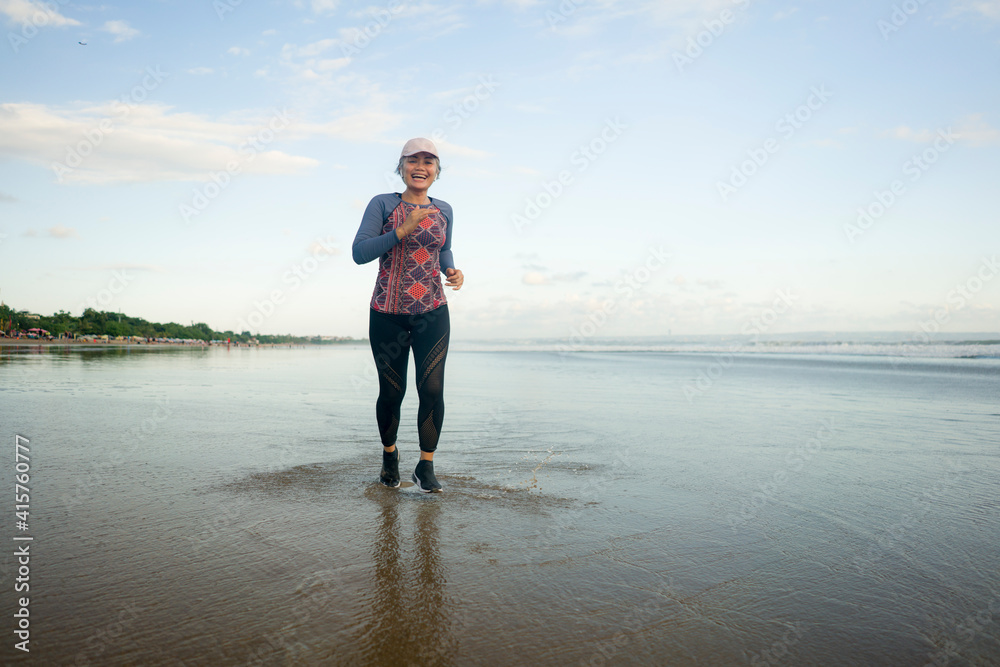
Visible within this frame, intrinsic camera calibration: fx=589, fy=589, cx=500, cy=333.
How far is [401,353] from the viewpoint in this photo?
12.2 feet

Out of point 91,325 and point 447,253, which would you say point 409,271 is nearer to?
point 447,253

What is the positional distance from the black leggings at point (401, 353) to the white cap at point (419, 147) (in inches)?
38.8

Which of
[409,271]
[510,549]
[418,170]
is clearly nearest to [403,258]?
[409,271]

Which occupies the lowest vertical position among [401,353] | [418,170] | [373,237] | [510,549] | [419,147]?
[510,549]

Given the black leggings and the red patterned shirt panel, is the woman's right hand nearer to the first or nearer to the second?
the red patterned shirt panel

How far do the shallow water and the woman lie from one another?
0.49 m

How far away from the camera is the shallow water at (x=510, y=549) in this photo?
64.7 inches

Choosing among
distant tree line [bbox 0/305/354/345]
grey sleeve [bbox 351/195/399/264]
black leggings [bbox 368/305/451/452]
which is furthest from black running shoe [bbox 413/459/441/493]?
distant tree line [bbox 0/305/354/345]

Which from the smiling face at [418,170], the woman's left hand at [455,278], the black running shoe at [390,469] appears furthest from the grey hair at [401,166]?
the black running shoe at [390,469]

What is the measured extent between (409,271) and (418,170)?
2.12 feet

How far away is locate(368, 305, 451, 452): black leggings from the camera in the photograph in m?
3.64

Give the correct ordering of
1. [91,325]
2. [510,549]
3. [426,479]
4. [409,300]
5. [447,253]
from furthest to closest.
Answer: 1. [91,325]
2. [447,253]
3. [409,300]
4. [426,479]
5. [510,549]

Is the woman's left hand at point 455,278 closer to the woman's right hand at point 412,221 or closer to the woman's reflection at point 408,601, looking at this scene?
the woman's right hand at point 412,221

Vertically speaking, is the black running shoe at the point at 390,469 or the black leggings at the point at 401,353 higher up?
the black leggings at the point at 401,353
